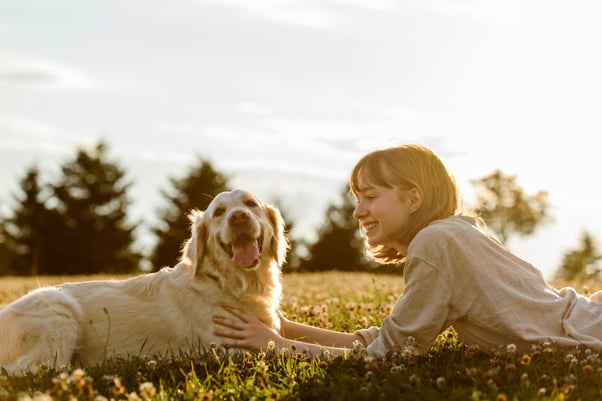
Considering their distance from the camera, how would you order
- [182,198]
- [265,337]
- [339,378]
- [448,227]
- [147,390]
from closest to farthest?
[147,390] < [339,378] < [448,227] < [265,337] < [182,198]

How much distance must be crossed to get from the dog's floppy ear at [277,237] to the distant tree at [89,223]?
42.3m

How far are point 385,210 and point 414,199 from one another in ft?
0.95

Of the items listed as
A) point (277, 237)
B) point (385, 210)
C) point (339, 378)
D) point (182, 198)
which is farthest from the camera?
point (182, 198)

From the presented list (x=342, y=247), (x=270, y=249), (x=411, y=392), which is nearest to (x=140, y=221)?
(x=342, y=247)

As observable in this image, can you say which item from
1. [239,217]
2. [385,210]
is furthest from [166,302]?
[385,210]

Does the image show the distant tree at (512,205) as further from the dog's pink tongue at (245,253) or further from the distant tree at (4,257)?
the dog's pink tongue at (245,253)

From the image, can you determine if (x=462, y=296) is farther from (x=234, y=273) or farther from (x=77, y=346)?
(x=77, y=346)

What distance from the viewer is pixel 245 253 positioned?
7.16 m

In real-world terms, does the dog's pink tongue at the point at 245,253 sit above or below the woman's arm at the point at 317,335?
above

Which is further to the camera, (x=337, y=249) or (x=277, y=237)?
(x=337, y=249)

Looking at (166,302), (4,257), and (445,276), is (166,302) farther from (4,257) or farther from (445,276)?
(4,257)

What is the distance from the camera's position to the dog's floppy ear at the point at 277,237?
24.8 feet

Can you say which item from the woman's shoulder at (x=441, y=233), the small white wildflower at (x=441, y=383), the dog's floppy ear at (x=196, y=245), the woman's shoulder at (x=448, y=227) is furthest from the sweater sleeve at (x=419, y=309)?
the dog's floppy ear at (x=196, y=245)

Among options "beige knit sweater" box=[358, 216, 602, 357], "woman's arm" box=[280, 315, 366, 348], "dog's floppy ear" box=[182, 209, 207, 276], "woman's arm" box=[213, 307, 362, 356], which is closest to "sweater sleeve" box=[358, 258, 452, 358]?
"beige knit sweater" box=[358, 216, 602, 357]
